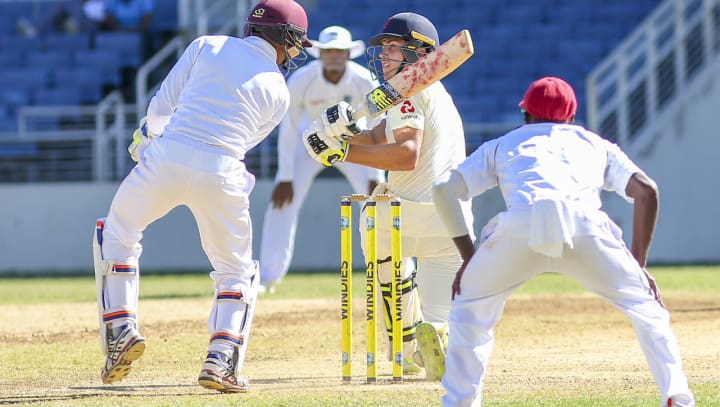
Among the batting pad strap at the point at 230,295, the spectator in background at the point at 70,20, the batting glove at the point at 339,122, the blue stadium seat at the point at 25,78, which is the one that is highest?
the spectator in background at the point at 70,20

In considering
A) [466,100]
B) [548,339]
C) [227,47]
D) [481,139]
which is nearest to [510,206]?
[227,47]

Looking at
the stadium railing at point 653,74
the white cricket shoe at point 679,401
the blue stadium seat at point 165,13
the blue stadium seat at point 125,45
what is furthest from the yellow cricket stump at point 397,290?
the blue stadium seat at point 165,13

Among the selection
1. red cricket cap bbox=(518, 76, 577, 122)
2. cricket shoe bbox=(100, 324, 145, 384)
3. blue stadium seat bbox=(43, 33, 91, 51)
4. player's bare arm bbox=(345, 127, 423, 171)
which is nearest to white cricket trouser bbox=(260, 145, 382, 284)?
player's bare arm bbox=(345, 127, 423, 171)

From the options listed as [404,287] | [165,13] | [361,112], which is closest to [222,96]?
[361,112]

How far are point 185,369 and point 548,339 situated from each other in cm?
299

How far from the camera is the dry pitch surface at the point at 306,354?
7.27 m

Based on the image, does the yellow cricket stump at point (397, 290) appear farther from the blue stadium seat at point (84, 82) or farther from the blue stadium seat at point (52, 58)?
the blue stadium seat at point (52, 58)

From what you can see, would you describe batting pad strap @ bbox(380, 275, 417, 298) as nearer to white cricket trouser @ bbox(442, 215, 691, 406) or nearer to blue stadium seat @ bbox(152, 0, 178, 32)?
white cricket trouser @ bbox(442, 215, 691, 406)

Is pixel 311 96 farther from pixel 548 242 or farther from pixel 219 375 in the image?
pixel 548 242

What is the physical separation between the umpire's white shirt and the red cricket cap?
1703mm

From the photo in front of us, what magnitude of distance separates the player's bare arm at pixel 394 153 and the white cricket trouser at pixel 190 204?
0.67 metres

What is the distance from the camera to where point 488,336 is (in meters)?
6.04

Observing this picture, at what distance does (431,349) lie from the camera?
7.61m

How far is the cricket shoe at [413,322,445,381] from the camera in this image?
7574mm
